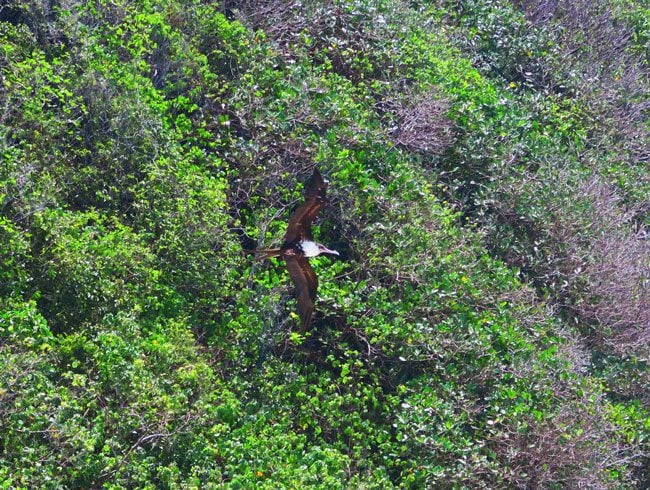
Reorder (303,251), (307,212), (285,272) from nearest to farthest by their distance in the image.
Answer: (307,212)
(303,251)
(285,272)

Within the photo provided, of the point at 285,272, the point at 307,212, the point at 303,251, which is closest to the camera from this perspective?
the point at 307,212

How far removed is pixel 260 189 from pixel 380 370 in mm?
2540

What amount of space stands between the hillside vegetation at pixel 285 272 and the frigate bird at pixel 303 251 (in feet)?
2.48

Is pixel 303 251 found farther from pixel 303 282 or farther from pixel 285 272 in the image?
pixel 285 272

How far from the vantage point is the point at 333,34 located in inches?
603

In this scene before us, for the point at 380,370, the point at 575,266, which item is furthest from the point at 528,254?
the point at 380,370

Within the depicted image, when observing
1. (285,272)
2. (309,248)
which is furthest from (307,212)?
(285,272)

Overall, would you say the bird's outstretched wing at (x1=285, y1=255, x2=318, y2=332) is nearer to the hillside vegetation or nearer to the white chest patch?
the white chest patch

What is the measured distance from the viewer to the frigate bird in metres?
11.0

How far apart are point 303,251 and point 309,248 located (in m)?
0.07

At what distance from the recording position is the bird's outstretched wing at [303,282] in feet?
36.5

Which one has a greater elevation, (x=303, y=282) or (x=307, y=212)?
(x=307, y=212)

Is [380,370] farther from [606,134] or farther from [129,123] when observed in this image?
[606,134]

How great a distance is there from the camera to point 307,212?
35.9ft
